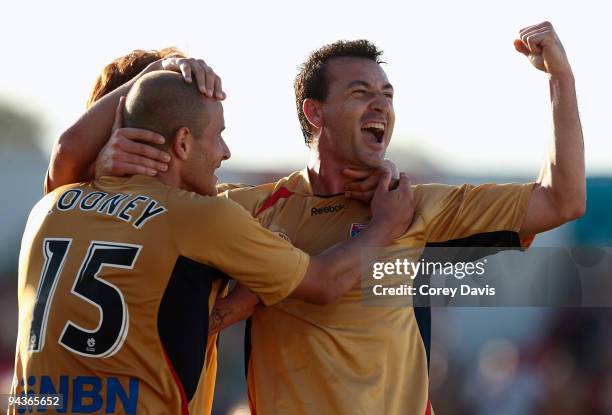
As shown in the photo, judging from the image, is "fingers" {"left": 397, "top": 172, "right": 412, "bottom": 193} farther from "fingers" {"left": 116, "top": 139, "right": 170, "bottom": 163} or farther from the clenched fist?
"fingers" {"left": 116, "top": 139, "right": 170, "bottom": 163}

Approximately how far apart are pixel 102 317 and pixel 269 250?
723 millimetres

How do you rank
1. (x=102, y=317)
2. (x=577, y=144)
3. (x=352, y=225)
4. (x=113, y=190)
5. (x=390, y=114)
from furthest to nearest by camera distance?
(x=390, y=114), (x=352, y=225), (x=577, y=144), (x=113, y=190), (x=102, y=317)

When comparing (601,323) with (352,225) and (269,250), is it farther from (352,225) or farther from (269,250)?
(269,250)

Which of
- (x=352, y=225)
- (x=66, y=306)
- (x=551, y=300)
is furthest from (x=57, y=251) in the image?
(x=551, y=300)

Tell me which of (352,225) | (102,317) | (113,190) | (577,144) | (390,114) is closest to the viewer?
(102,317)

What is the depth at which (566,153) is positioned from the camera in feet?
16.7

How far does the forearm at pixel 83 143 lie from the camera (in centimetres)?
498

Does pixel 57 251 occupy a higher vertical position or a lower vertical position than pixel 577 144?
lower

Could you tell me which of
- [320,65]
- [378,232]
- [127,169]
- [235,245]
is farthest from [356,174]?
[127,169]

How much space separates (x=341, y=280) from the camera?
192 inches

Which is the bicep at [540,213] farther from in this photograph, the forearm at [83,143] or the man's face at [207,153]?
the forearm at [83,143]

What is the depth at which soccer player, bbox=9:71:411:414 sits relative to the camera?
437 centimetres

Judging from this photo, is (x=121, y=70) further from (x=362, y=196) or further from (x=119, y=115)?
(x=362, y=196)

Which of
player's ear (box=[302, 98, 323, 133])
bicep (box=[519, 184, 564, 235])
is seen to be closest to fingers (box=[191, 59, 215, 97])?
player's ear (box=[302, 98, 323, 133])
